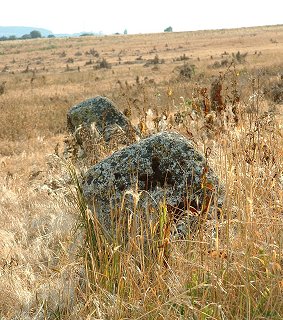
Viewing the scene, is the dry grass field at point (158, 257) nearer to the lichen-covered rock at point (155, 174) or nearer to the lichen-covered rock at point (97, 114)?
the lichen-covered rock at point (155, 174)

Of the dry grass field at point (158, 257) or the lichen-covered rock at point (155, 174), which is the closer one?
the dry grass field at point (158, 257)

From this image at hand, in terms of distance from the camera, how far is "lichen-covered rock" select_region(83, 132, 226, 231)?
3.43 metres

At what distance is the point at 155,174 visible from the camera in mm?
3580

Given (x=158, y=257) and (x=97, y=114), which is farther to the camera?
(x=97, y=114)

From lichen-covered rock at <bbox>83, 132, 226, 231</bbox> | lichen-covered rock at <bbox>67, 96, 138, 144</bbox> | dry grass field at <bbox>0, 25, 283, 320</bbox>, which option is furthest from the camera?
lichen-covered rock at <bbox>67, 96, 138, 144</bbox>

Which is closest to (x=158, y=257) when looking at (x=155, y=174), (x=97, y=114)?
(x=155, y=174)

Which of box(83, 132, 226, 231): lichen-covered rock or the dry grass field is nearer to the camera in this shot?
the dry grass field

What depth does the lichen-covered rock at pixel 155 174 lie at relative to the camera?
11.2 ft

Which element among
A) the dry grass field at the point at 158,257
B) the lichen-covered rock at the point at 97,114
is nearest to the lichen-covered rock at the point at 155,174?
the dry grass field at the point at 158,257

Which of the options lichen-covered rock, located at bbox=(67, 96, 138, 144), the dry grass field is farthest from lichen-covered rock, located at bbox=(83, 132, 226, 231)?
lichen-covered rock, located at bbox=(67, 96, 138, 144)

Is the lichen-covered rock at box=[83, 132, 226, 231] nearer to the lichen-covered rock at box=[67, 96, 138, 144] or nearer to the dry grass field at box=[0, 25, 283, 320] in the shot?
the dry grass field at box=[0, 25, 283, 320]

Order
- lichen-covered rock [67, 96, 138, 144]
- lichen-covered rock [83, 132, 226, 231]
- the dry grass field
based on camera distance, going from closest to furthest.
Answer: the dry grass field
lichen-covered rock [83, 132, 226, 231]
lichen-covered rock [67, 96, 138, 144]

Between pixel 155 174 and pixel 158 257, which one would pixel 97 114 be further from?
pixel 158 257

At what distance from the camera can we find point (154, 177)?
3574 millimetres
